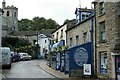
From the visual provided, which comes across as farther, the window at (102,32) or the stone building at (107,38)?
the window at (102,32)

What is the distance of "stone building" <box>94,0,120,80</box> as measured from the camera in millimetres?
20797

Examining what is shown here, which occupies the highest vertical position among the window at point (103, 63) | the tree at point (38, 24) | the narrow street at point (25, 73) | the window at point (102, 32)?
the tree at point (38, 24)

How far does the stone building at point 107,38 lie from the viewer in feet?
68.2

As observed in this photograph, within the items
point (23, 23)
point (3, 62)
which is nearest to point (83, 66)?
point (3, 62)

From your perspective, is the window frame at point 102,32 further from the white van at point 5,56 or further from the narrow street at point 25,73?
A: the white van at point 5,56

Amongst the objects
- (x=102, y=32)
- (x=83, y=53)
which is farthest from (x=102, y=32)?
(x=83, y=53)

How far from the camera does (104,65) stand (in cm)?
2323

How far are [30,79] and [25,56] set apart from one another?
1308 inches

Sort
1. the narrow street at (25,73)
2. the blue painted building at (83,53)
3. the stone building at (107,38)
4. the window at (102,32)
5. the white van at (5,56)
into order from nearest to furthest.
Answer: the stone building at (107,38) < the window at (102,32) < the blue painted building at (83,53) < the narrow street at (25,73) < the white van at (5,56)

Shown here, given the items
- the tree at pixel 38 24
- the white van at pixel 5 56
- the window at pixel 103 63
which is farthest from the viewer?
the tree at pixel 38 24

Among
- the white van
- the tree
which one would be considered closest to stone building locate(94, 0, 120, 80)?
the white van

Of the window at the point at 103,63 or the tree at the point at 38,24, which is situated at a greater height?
the tree at the point at 38,24

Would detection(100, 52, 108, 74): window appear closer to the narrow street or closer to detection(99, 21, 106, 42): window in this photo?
detection(99, 21, 106, 42): window

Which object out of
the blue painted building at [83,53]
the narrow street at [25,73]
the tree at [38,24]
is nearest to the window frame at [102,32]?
the blue painted building at [83,53]
